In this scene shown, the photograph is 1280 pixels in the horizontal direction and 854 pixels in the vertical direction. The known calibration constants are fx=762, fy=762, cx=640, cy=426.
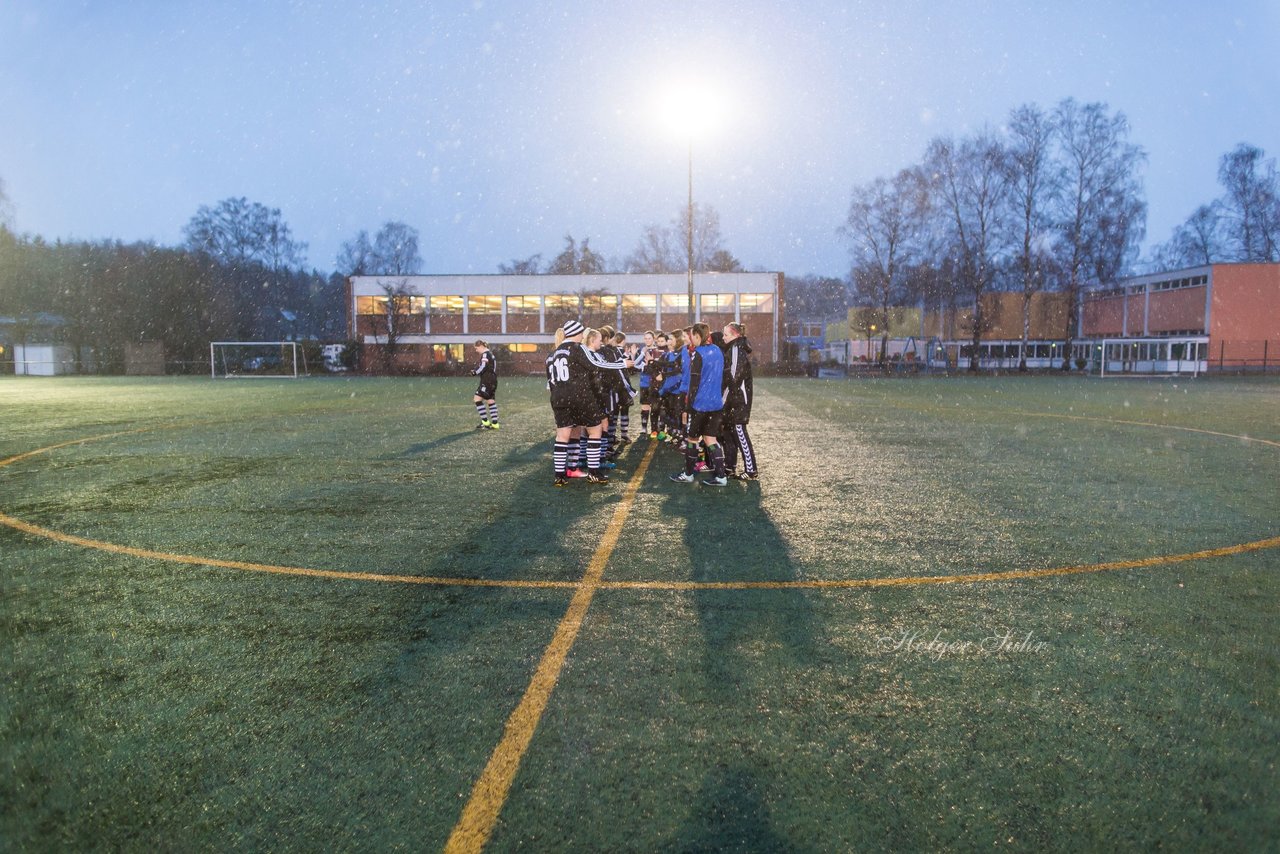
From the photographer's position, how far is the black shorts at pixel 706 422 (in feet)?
29.7

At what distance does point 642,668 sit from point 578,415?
Result: 18.1 feet

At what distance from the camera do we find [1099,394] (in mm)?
27719

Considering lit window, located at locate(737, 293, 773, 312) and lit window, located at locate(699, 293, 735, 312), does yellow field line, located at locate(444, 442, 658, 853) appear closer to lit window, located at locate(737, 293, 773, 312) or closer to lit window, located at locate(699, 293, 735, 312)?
lit window, located at locate(699, 293, 735, 312)

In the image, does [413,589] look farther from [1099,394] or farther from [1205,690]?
[1099,394]

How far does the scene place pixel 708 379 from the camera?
8961mm

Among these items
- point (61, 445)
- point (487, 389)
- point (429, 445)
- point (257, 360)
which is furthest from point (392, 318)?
point (429, 445)

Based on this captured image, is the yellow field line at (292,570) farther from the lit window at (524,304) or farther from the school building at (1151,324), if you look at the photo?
the lit window at (524,304)

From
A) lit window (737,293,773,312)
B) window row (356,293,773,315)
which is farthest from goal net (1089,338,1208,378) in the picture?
window row (356,293,773,315)

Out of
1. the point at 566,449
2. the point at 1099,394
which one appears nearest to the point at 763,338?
the point at 1099,394

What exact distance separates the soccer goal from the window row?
870cm

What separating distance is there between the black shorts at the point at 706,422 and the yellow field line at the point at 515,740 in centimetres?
406

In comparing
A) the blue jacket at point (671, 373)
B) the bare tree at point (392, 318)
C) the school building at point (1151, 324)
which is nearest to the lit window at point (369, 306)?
the bare tree at point (392, 318)

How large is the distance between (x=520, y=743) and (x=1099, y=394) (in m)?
30.2

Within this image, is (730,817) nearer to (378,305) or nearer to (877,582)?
(877,582)
